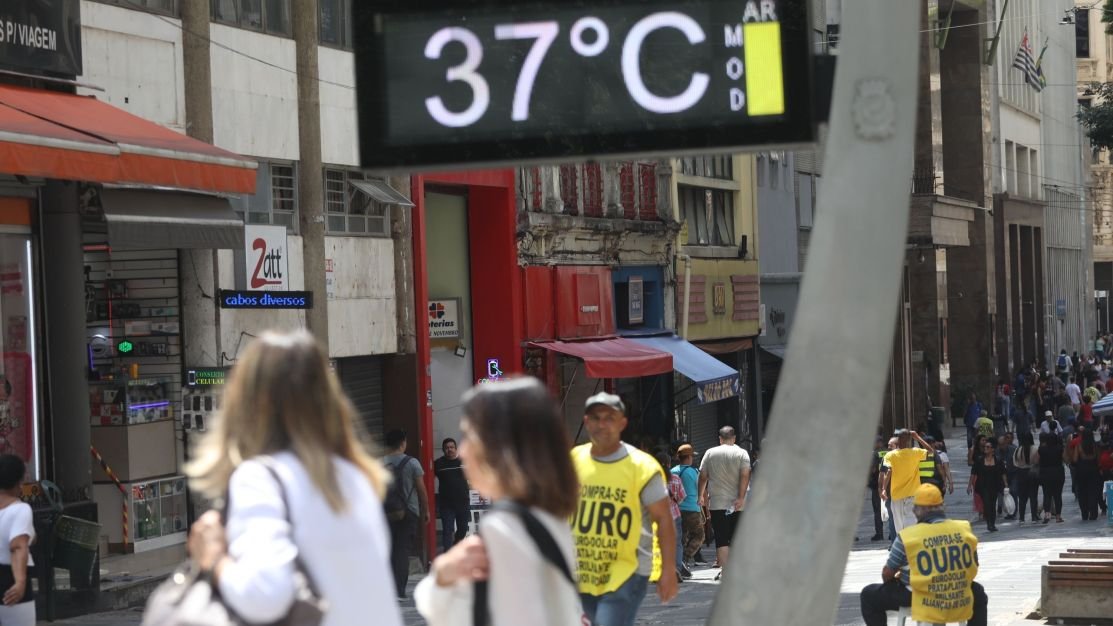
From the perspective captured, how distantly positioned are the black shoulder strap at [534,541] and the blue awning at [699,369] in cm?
2585

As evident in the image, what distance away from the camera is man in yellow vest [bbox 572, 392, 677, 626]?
28.5 ft

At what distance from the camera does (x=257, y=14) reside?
21422mm

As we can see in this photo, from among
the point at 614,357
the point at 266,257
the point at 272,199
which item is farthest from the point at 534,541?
the point at 614,357

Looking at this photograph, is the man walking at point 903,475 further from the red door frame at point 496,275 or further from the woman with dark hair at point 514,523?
the woman with dark hair at point 514,523

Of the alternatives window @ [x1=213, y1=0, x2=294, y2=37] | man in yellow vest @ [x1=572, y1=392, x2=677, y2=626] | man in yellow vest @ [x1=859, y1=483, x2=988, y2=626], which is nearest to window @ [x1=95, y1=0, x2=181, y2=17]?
window @ [x1=213, y1=0, x2=294, y2=37]

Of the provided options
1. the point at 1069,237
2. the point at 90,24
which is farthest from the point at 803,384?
the point at 1069,237

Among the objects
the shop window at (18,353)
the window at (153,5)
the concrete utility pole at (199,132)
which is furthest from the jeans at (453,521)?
the window at (153,5)

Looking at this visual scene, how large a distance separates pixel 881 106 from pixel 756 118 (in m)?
0.37

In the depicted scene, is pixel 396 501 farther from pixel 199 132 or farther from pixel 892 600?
pixel 892 600

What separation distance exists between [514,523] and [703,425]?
33.2 meters

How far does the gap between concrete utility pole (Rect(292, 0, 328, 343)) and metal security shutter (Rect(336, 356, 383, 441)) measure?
1366 millimetres

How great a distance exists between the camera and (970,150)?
5831cm

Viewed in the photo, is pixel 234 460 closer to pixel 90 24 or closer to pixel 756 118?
pixel 756 118

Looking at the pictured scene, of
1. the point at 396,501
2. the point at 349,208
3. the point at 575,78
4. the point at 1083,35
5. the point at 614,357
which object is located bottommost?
the point at 396,501
